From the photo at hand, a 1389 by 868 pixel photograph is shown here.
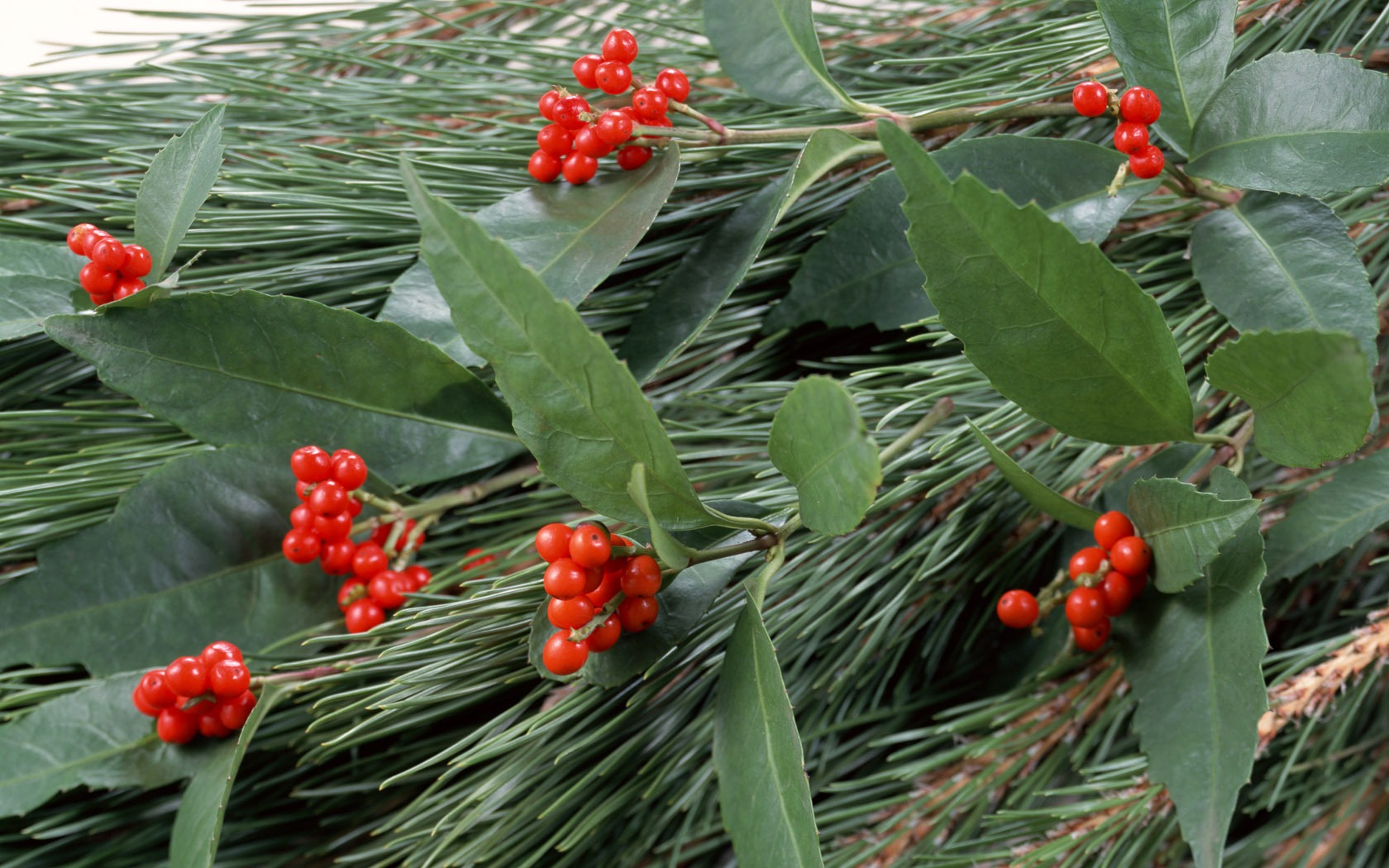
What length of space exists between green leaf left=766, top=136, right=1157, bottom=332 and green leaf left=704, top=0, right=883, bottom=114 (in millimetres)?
43

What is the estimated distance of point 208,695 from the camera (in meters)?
0.37

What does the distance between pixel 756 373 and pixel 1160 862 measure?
0.87 feet

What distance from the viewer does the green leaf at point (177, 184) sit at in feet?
1.27

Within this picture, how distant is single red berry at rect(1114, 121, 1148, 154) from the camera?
39 centimetres

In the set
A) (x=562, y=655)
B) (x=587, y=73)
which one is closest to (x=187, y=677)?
(x=562, y=655)

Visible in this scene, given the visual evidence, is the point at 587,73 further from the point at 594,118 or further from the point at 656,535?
the point at 656,535

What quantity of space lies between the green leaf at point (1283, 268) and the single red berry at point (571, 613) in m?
0.24

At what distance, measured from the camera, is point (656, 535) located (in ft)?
0.94

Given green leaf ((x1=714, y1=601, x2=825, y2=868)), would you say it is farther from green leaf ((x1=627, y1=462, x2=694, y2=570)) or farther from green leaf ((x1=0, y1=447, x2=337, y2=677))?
green leaf ((x1=0, y1=447, x2=337, y2=677))

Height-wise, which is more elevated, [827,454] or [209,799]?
[827,454]

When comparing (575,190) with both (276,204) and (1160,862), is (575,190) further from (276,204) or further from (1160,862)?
(1160,862)

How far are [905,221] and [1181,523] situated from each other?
0.55 ft

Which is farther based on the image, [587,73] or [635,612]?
[587,73]

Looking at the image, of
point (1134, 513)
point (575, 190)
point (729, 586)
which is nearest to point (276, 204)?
point (575, 190)
